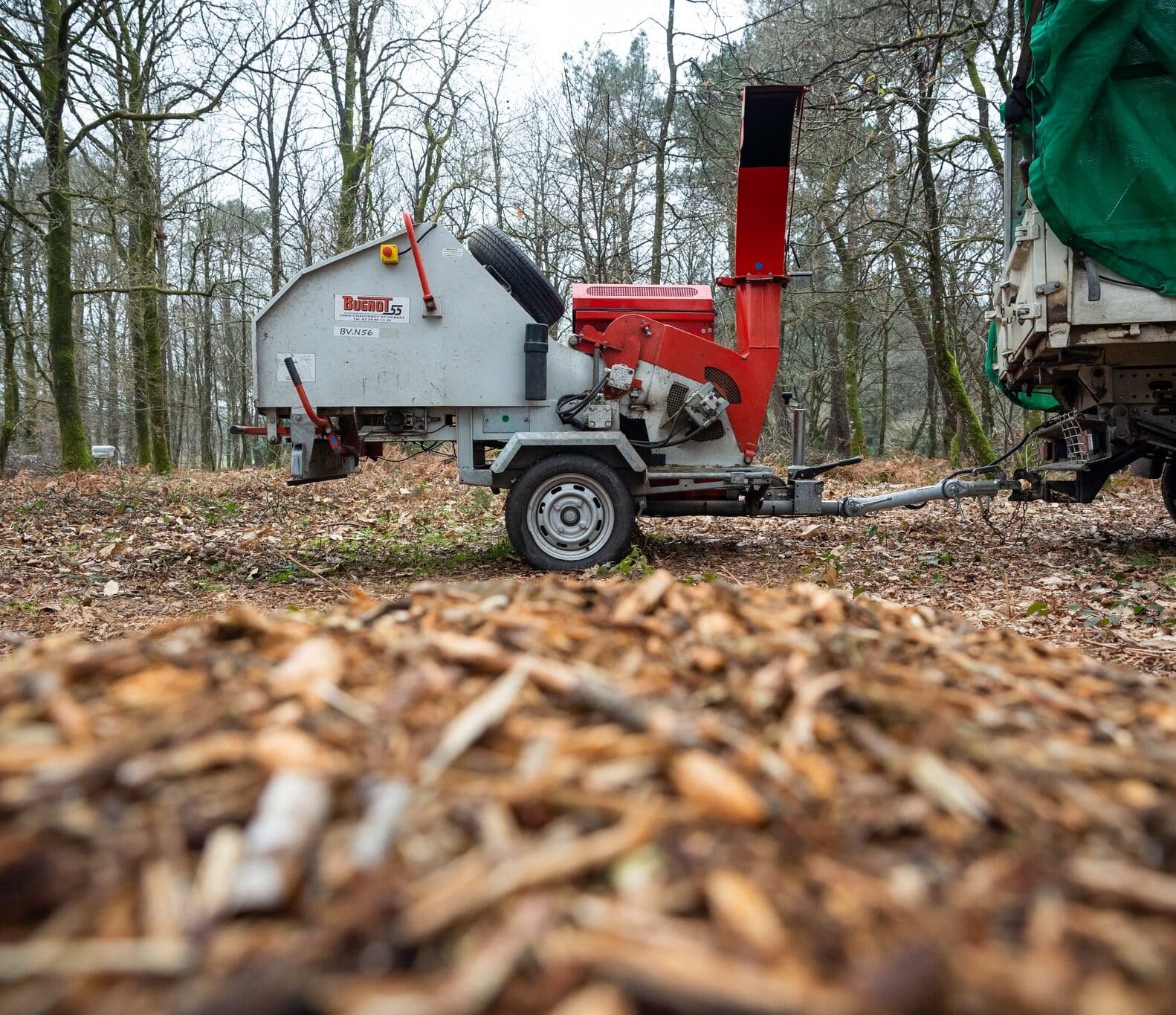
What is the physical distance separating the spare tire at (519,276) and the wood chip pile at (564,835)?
18.0 ft

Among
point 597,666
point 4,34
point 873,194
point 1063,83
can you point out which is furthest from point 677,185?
point 597,666

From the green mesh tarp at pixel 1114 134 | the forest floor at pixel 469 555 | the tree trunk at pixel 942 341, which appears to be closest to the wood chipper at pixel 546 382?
the forest floor at pixel 469 555

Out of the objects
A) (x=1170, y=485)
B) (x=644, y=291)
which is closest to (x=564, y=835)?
(x=644, y=291)

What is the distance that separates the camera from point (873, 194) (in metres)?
15.5

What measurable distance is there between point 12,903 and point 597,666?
1.23m

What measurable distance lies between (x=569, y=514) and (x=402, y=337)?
1997 millimetres

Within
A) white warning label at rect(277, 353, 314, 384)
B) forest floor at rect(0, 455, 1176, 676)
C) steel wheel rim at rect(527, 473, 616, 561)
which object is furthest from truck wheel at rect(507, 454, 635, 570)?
white warning label at rect(277, 353, 314, 384)

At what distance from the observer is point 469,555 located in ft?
25.4

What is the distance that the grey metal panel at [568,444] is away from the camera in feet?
22.2

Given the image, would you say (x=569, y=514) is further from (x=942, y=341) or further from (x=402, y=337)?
(x=942, y=341)

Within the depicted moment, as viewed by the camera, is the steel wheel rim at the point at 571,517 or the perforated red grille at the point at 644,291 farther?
the perforated red grille at the point at 644,291

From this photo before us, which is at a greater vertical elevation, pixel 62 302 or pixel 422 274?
pixel 62 302

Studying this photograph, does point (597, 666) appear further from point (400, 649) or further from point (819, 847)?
point (819, 847)

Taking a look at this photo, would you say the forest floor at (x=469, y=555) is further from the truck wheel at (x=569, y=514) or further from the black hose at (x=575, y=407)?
the black hose at (x=575, y=407)
